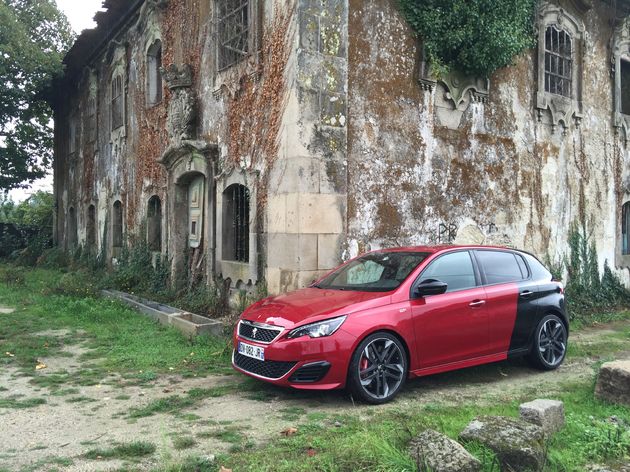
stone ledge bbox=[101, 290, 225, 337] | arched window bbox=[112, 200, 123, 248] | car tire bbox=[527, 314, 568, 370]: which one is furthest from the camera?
arched window bbox=[112, 200, 123, 248]

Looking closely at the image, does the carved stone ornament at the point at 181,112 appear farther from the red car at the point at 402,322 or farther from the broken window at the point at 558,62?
the broken window at the point at 558,62

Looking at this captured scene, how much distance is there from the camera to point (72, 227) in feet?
74.0

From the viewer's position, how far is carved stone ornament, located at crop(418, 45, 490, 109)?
1040 centimetres

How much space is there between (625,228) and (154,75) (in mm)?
12957

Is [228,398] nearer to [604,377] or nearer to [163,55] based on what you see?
[604,377]

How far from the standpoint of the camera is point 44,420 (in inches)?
214

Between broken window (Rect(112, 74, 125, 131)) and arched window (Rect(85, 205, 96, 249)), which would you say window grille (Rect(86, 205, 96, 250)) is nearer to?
arched window (Rect(85, 205, 96, 249))

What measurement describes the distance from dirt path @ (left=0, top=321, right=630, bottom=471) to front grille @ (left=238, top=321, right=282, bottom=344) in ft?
1.97

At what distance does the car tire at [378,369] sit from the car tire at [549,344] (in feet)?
7.30

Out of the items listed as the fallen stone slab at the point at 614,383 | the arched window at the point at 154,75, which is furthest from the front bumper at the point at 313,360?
the arched window at the point at 154,75

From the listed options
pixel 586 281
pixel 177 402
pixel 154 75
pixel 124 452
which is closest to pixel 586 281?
pixel 586 281

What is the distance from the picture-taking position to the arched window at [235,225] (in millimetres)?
10859

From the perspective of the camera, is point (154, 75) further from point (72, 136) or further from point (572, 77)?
point (572, 77)

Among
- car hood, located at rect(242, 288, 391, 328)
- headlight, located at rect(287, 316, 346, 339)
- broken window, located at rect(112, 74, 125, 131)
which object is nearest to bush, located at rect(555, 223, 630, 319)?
car hood, located at rect(242, 288, 391, 328)
